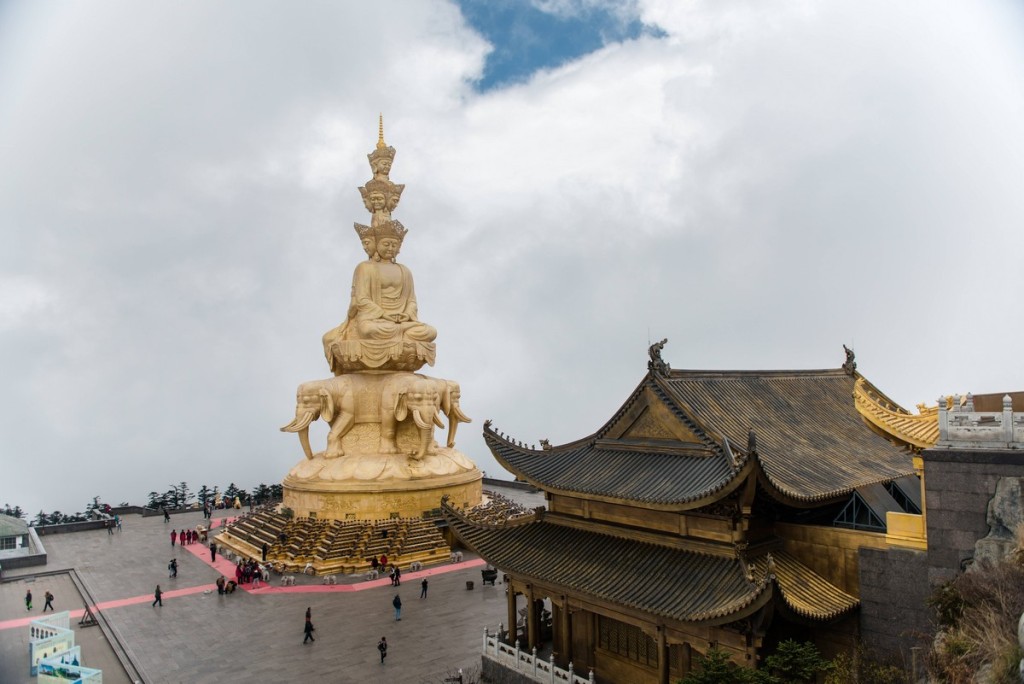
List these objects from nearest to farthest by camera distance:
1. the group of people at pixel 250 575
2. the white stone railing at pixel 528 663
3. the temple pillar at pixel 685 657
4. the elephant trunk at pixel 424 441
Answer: the temple pillar at pixel 685 657 → the white stone railing at pixel 528 663 → the group of people at pixel 250 575 → the elephant trunk at pixel 424 441

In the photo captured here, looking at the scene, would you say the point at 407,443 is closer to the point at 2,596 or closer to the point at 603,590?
the point at 2,596

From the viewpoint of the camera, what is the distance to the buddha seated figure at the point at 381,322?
34906mm

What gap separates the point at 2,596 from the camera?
87.6 ft

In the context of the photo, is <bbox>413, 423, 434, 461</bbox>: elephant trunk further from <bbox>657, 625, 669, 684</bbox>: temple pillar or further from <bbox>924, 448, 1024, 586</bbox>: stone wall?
<bbox>924, 448, 1024, 586</bbox>: stone wall

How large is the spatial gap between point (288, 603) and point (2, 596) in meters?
11.8

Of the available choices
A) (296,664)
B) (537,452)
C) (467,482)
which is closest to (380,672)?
(296,664)

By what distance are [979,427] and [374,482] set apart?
25135 millimetres

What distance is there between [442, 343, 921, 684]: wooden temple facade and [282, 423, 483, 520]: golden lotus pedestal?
1393 cm

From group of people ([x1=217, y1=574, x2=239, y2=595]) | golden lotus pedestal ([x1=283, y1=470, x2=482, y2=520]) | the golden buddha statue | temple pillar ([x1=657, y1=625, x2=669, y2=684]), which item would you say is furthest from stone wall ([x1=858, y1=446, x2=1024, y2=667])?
the golden buddha statue

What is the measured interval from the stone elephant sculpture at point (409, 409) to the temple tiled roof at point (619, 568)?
15271mm

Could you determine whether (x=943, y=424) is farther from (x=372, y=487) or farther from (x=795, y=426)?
(x=372, y=487)

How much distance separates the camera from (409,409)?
34.0 m

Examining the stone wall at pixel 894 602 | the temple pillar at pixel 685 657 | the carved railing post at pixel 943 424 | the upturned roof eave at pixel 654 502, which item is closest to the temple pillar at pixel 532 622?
the upturned roof eave at pixel 654 502

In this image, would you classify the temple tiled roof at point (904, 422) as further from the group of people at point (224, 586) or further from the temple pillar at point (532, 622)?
the group of people at point (224, 586)
